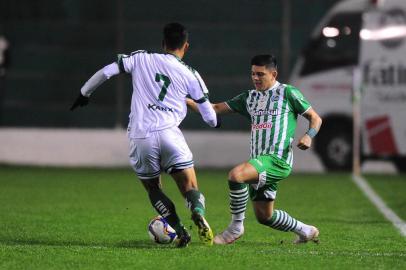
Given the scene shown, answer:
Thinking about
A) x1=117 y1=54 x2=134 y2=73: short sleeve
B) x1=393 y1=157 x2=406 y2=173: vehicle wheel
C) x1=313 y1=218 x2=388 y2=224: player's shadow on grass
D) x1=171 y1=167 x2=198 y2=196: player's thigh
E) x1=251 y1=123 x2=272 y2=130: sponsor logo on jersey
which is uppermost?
x1=117 y1=54 x2=134 y2=73: short sleeve

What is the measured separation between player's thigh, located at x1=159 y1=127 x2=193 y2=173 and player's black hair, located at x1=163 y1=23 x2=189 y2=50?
653 millimetres

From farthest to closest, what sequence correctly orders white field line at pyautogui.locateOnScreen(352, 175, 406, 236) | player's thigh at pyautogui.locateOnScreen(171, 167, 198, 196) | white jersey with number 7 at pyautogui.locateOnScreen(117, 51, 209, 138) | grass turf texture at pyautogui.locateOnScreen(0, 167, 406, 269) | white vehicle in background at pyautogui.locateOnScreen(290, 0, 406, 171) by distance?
white vehicle in background at pyautogui.locateOnScreen(290, 0, 406, 171) → white field line at pyautogui.locateOnScreen(352, 175, 406, 236) → player's thigh at pyautogui.locateOnScreen(171, 167, 198, 196) → white jersey with number 7 at pyautogui.locateOnScreen(117, 51, 209, 138) → grass turf texture at pyautogui.locateOnScreen(0, 167, 406, 269)

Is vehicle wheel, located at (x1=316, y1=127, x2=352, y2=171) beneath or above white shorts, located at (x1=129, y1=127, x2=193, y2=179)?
beneath

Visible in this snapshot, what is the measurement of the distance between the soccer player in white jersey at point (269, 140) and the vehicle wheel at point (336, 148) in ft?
37.4

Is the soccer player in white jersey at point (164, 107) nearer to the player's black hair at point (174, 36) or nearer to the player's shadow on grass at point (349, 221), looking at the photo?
the player's black hair at point (174, 36)

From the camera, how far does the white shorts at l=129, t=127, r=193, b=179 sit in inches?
365

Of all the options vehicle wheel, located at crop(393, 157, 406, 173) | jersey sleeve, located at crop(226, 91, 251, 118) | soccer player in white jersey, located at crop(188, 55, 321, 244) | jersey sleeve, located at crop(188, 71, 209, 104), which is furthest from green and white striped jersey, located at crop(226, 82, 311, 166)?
vehicle wheel, located at crop(393, 157, 406, 173)

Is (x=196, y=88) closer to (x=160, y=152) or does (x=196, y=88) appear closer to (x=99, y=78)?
(x=160, y=152)

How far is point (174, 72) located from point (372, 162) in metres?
12.5

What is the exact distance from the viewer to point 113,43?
2203cm

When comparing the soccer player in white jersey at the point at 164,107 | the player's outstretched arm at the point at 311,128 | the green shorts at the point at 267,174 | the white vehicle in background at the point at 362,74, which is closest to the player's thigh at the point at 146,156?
the soccer player in white jersey at the point at 164,107

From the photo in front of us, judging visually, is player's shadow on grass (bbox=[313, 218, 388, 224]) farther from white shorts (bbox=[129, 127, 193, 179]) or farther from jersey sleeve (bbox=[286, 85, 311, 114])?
white shorts (bbox=[129, 127, 193, 179])

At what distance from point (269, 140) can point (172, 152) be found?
79 cm

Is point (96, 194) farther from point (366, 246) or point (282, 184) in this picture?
point (366, 246)
